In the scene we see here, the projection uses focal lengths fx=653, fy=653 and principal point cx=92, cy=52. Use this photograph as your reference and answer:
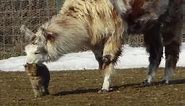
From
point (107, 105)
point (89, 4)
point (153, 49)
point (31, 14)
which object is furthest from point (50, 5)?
point (107, 105)

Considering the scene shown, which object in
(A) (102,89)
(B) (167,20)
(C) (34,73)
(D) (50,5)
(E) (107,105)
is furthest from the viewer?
(D) (50,5)

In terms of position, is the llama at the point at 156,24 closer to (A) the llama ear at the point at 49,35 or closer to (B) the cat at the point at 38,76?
(A) the llama ear at the point at 49,35

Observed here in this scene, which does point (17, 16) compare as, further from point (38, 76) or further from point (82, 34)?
point (38, 76)

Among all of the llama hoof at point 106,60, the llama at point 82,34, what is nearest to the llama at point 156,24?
the llama at point 82,34

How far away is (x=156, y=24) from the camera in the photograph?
9.47 m

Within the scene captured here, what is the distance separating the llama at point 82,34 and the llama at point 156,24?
26 cm

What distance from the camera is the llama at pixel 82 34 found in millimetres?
8258

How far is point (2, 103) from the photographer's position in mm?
8062

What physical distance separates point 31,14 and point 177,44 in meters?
6.83

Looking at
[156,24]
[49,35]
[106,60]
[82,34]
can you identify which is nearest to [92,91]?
[106,60]

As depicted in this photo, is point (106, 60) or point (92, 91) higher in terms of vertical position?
point (106, 60)

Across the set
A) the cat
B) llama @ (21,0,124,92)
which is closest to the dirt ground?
the cat

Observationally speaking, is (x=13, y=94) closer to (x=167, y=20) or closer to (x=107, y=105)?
(x=107, y=105)

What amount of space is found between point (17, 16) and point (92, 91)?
23.9 feet
